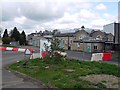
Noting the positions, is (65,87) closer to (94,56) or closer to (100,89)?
(100,89)

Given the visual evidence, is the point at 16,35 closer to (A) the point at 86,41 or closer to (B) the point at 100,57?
(A) the point at 86,41

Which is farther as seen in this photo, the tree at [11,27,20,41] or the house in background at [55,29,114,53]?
the tree at [11,27,20,41]

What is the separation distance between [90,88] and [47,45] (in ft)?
46.2

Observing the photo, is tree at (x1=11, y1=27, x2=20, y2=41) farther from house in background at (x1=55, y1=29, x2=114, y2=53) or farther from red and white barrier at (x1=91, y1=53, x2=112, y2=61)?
red and white barrier at (x1=91, y1=53, x2=112, y2=61)

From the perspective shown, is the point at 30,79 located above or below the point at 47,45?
below

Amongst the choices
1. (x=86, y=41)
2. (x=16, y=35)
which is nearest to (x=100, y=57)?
(x=86, y=41)

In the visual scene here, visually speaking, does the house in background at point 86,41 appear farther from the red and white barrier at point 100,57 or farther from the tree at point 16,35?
the tree at point 16,35

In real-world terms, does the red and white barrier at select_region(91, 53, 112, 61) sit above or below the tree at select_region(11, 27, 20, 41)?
below

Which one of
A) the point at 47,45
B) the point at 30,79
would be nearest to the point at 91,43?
the point at 47,45

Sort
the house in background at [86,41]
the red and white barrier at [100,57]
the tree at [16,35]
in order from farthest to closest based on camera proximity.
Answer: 1. the tree at [16,35]
2. the house in background at [86,41]
3. the red and white barrier at [100,57]

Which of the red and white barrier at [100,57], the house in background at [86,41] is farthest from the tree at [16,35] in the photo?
the red and white barrier at [100,57]

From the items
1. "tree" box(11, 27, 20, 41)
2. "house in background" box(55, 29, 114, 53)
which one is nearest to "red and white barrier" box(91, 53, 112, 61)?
"house in background" box(55, 29, 114, 53)

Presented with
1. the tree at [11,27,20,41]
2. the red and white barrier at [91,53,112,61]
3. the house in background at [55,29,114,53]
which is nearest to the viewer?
the red and white barrier at [91,53,112,61]

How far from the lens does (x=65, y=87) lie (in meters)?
9.91
